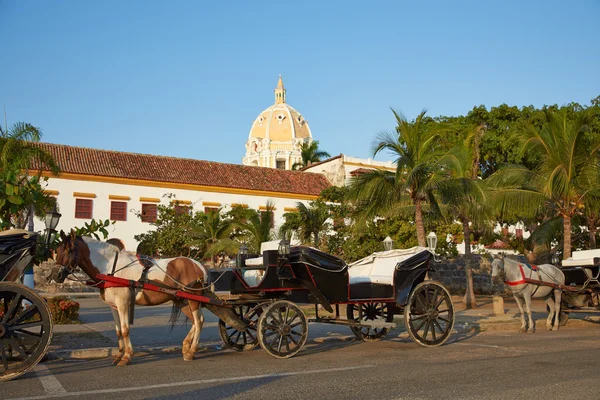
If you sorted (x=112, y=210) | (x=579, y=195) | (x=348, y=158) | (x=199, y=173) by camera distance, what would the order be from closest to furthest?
(x=579, y=195) → (x=112, y=210) → (x=199, y=173) → (x=348, y=158)

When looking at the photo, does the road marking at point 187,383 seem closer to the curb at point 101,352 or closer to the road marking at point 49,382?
the road marking at point 49,382

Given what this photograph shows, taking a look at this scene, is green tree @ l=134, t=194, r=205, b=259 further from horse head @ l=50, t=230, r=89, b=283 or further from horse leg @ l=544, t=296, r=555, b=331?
horse head @ l=50, t=230, r=89, b=283

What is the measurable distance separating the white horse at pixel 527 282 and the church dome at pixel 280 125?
309 feet

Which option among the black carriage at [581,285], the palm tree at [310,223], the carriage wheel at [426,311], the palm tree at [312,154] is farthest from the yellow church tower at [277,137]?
the carriage wheel at [426,311]

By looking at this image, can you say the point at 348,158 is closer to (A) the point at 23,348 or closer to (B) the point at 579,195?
(B) the point at 579,195

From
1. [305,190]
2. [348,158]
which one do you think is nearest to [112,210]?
[305,190]

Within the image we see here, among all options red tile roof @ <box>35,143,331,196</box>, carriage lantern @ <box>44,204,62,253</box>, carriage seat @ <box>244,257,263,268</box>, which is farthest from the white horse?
red tile roof @ <box>35,143,331,196</box>

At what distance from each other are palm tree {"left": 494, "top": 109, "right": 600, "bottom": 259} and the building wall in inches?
1112

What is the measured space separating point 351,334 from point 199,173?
113 feet

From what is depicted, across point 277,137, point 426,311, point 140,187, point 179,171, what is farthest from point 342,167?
point 277,137

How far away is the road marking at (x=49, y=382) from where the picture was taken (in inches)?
263

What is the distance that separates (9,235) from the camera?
776 centimetres

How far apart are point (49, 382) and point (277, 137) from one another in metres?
103

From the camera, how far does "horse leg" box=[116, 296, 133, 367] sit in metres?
8.70
